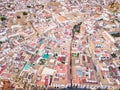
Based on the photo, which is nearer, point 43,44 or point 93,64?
point 93,64

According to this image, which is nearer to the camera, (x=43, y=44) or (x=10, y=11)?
(x=43, y=44)

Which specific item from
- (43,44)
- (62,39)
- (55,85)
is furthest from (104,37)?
(55,85)

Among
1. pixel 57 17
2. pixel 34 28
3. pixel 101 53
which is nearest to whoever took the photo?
pixel 101 53

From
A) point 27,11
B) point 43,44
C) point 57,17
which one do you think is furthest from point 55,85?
point 27,11

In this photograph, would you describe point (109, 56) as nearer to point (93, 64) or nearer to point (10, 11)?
point (93, 64)

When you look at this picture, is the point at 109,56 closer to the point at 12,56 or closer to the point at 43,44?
the point at 43,44

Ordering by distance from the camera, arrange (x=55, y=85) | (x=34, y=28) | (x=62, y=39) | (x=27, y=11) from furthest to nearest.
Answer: (x=27, y=11)
(x=34, y=28)
(x=62, y=39)
(x=55, y=85)
